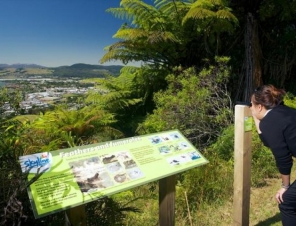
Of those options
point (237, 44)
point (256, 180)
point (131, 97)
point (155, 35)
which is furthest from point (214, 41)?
point (256, 180)

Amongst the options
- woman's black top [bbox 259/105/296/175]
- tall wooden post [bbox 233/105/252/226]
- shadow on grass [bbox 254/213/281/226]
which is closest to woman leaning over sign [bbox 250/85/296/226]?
woman's black top [bbox 259/105/296/175]

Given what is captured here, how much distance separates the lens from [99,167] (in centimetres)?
201

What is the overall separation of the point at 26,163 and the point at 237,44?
6545 mm

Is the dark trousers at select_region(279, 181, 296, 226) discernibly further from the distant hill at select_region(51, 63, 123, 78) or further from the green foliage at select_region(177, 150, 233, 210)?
the distant hill at select_region(51, 63, 123, 78)

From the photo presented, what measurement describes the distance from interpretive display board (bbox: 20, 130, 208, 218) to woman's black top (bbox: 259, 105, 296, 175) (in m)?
0.60

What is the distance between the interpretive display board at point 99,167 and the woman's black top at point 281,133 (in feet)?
1.96

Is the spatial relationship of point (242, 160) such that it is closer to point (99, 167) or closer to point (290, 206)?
point (290, 206)

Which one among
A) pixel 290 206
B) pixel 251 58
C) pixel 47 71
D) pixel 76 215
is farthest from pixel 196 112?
pixel 47 71

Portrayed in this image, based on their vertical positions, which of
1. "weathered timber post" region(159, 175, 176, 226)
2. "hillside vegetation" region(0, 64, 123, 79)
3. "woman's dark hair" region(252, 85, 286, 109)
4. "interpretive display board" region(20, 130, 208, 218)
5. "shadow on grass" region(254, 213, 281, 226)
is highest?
"hillside vegetation" region(0, 64, 123, 79)

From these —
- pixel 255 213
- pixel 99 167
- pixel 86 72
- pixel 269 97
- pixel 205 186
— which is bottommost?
pixel 255 213

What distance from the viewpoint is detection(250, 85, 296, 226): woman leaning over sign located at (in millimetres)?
2021

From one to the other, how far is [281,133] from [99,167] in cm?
127

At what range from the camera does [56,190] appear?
1739 mm

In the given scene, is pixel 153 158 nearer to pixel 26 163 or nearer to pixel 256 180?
pixel 26 163
